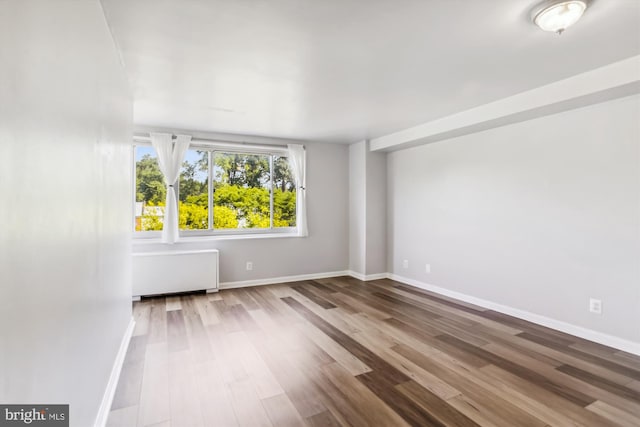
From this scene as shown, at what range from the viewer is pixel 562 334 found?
312cm

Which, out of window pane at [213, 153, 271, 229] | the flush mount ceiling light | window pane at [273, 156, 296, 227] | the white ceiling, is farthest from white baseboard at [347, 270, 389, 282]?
the flush mount ceiling light

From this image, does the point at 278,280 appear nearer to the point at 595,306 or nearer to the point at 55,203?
the point at 595,306

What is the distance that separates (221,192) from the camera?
5.00 meters

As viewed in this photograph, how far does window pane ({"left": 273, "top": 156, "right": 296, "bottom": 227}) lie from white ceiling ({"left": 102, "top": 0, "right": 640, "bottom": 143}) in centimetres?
172

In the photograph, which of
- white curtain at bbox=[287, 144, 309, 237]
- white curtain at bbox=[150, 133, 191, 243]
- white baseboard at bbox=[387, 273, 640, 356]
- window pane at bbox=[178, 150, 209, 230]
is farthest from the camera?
white curtain at bbox=[287, 144, 309, 237]

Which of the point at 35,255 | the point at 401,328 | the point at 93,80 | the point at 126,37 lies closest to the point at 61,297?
the point at 35,255

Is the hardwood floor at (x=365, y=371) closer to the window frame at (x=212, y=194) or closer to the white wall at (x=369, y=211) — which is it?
the window frame at (x=212, y=194)

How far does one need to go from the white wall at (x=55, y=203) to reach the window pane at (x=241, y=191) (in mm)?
2965

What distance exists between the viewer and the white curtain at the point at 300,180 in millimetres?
5312

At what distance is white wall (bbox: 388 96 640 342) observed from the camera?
280 centimetres

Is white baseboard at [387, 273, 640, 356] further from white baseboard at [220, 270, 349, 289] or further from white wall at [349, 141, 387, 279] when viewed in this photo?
white baseboard at [220, 270, 349, 289]

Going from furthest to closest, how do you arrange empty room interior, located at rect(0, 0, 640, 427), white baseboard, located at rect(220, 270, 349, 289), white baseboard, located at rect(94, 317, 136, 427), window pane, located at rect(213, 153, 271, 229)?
window pane, located at rect(213, 153, 271, 229)
white baseboard, located at rect(220, 270, 349, 289)
white baseboard, located at rect(94, 317, 136, 427)
empty room interior, located at rect(0, 0, 640, 427)

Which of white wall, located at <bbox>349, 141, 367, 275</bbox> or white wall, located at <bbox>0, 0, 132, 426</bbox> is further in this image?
white wall, located at <bbox>349, 141, 367, 275</bbox>

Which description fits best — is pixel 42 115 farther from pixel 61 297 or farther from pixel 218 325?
pixel 218 325
